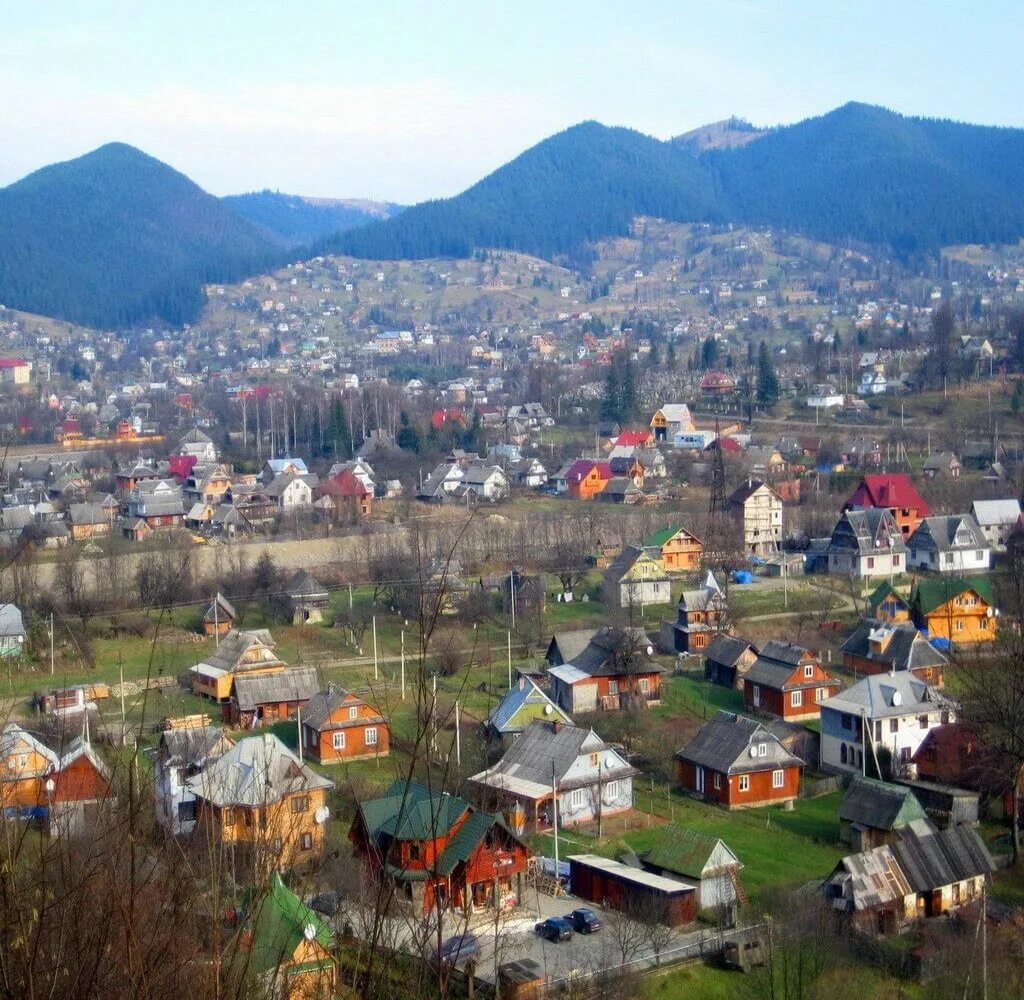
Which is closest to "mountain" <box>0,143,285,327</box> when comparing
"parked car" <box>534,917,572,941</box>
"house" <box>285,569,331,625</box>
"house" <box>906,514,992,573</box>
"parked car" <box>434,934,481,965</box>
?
"house" <box>285,569,331,625</box>

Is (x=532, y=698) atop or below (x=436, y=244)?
below

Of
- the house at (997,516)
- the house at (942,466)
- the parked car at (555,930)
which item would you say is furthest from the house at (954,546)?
the parked car at (555,930)

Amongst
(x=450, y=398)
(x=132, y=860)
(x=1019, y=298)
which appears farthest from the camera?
(x=1019, y=298)

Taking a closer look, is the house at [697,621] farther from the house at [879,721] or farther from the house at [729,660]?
the house at [879,721]

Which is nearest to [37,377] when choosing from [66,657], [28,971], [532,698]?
[66,657]

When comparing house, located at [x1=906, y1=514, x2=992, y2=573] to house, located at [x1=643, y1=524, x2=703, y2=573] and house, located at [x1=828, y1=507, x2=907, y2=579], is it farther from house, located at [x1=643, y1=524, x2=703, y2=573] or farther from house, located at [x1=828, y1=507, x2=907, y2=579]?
house, located at [x1=643, y1=524, x2=703, y2=573]

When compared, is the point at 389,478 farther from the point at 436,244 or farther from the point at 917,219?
the point at 917,219
